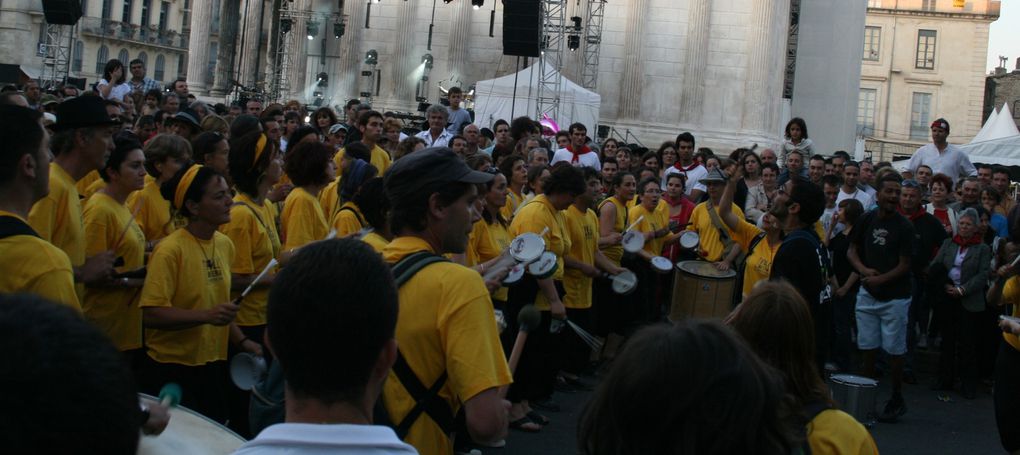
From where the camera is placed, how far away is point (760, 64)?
3241 cm

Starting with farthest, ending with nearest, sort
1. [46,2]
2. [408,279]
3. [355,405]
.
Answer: [46,2] < [408,279] < [355,405]

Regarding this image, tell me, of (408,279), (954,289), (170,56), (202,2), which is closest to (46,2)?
(202,2)

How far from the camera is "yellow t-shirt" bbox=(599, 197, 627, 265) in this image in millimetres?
11517

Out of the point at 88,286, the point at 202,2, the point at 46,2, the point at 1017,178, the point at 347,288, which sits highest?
the point at 202,2

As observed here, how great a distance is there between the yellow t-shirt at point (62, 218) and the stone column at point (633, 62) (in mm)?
28236

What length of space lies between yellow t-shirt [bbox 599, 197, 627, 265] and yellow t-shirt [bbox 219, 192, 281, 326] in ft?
17.1

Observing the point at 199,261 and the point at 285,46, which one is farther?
the point at 285,46

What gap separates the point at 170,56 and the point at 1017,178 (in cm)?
7309

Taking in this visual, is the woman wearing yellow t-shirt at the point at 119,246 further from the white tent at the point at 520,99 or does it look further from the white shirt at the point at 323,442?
the white tent at the point at 520,99

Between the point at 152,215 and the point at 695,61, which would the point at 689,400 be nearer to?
the point at 152,215

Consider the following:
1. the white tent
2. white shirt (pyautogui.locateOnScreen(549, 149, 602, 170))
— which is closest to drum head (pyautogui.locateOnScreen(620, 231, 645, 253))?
white shirt (pyautogui.locateOnScreen(549, 149, 602, 170))

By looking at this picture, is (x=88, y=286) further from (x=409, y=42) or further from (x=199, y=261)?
(x=409, y=42)

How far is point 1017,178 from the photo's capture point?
24438mm

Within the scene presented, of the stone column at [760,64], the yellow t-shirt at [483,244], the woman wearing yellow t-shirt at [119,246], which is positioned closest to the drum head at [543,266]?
the yellow t-shirt at [483,244]
